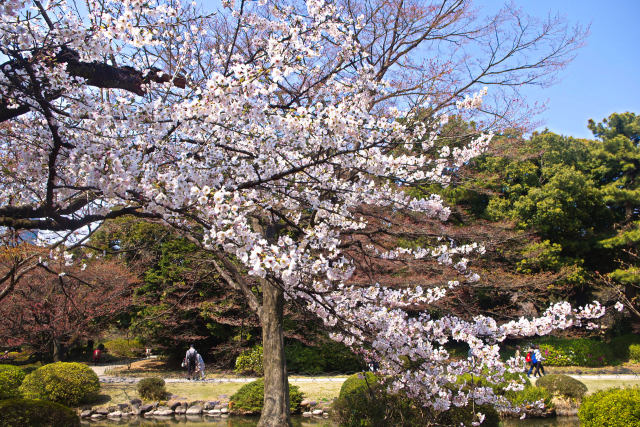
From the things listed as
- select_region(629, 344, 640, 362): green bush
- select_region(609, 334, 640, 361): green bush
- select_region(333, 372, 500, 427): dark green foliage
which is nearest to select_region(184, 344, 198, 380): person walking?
select_region(333, 372, 500, 427): dark green foliage

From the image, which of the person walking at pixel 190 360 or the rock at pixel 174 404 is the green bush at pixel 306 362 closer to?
the person walking at pixel 190 360

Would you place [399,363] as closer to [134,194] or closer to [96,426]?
[134,194]

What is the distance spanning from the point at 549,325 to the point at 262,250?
3.30 metres

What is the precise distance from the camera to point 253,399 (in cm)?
1076

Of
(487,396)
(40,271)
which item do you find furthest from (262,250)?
(40,271)

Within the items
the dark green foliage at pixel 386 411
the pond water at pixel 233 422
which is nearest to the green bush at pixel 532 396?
the pond water at pixel 233 422

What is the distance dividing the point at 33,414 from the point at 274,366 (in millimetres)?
3611

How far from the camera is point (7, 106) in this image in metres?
3.54

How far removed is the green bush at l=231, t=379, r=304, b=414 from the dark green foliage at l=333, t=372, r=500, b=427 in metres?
1.87

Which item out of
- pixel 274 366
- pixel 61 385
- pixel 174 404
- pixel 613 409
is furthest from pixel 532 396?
pixel 61 385

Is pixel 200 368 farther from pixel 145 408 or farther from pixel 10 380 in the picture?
pixel 10 380

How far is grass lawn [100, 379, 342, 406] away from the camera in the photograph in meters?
12.2

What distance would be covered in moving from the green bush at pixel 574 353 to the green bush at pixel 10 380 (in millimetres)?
17730

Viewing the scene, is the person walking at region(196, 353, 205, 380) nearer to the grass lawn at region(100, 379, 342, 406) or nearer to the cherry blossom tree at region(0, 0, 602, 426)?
the grass lawn at region(100, 379, 342, 406)
